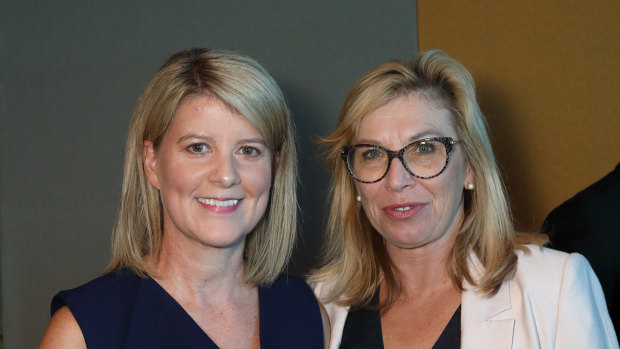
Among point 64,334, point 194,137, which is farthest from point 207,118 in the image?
point 64,334

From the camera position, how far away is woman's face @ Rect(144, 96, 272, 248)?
2.00 m

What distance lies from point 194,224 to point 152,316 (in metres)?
0.29

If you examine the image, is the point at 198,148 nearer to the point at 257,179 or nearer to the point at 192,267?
the point at 257,179

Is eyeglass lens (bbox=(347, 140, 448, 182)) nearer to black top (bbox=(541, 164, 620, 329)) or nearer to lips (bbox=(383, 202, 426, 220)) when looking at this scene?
lips (bbox=(383, 202, 426, 220))

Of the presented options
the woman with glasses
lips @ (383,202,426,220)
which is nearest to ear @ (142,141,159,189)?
the woman with glasses

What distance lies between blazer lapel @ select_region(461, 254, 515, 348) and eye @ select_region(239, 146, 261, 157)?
773 mm

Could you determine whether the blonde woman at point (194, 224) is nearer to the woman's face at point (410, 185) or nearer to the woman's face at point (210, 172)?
the woman's face at point (210, 172)

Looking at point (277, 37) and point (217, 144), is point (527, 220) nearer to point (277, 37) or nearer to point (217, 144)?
point (277, 37)

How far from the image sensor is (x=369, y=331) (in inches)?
90.9

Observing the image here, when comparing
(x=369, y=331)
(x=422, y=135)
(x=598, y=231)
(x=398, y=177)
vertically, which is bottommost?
(x=369, y=331)

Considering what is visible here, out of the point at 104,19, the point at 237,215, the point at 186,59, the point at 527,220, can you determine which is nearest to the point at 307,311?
the point at 237,215

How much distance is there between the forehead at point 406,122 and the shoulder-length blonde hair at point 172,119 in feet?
0.86

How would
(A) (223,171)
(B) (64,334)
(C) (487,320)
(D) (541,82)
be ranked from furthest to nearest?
(D) (541,82) < (C) (487,320) < (A) (223,171) < (B) (64,334)

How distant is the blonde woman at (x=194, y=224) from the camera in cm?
199
